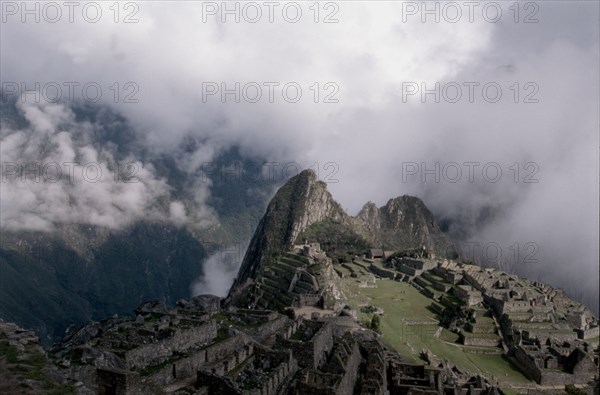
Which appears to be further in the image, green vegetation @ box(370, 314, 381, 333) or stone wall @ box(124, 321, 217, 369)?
green vegetation @ box(370, 314, 381, 333)

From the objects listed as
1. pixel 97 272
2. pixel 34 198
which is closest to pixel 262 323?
pixel 97 272

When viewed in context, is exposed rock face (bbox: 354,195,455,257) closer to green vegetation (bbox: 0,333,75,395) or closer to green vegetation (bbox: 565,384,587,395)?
green vegetation (bbox: 565,384,587,395)

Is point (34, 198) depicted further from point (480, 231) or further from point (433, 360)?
point (480, 231)

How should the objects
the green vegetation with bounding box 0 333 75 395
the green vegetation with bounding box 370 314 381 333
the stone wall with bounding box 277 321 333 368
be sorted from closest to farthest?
the green vegetation with bounding box 0 333 75 395
the stone wall with bounding box 277 321 333 368
the green vegetation with bounding box 370 314 381 333

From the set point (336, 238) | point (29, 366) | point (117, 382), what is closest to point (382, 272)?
point (336, 238)

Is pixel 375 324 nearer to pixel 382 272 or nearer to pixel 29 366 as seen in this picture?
pixel 382 272

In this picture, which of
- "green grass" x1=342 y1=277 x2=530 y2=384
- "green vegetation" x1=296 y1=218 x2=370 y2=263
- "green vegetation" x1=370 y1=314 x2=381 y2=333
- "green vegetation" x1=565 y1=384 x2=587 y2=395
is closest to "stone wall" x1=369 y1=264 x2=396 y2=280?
"green vegetation" x1=296 y1=218 x2=370 y2=263
